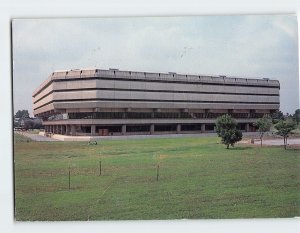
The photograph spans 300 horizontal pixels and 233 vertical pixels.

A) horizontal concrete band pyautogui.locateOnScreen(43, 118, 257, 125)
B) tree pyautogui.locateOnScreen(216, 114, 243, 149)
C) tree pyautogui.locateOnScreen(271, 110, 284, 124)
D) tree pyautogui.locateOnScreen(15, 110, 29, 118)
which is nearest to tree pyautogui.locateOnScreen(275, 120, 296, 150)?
tree pyautogui.locateOnScreen(271, 110, 284, 124)

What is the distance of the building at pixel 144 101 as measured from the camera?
625 cm

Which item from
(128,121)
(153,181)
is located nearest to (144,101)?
(128,121)

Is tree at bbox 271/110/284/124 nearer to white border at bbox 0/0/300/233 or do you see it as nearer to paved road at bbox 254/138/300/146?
paved road at bbox 254/138/300/146

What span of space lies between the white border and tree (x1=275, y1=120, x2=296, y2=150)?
1.28 m

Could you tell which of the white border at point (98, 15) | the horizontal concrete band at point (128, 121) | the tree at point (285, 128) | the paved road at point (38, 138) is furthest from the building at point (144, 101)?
the white border at point (98, 15)

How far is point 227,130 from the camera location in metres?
6.54

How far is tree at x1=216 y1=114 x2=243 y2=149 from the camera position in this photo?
6484 millimetres

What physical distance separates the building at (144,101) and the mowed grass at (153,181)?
26 centimetres

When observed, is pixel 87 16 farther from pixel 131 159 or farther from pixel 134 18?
pixel 131 159

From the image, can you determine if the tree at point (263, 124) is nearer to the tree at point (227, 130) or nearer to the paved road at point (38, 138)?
the tree at point (227, 130)

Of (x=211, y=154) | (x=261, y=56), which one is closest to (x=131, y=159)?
(x=211, y=154)

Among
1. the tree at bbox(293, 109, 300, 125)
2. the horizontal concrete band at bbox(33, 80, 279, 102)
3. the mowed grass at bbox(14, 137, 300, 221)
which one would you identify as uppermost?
the horizontal concrete band at bbox(33, 80, 279, 102)

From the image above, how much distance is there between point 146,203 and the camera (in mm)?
6047

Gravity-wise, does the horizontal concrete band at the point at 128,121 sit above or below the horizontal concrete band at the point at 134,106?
below
